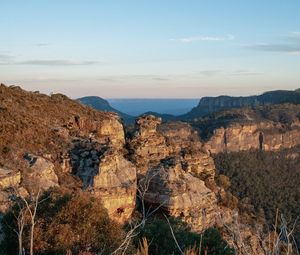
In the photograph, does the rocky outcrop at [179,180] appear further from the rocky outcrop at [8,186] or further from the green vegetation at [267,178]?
the green vegetation at [267,178]

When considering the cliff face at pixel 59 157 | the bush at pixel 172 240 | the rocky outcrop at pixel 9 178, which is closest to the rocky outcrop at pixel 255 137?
the cliff face at pixel 59 157

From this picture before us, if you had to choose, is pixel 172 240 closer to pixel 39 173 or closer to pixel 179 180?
pixel 39 173

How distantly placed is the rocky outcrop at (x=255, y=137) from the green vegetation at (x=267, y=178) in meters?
3.09

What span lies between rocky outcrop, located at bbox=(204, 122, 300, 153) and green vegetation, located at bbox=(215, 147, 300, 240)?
122 inches

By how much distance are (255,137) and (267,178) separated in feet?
117

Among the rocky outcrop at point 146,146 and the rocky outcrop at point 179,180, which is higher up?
the rocky outcrop at point 146,146

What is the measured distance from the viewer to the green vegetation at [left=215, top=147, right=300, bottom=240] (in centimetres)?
6276

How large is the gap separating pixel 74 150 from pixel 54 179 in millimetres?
4213

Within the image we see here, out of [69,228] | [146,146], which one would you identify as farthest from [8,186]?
[146,146]

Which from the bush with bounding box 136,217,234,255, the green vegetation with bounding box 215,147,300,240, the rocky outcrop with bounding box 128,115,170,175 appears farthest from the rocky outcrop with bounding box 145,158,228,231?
the green vegetation with bounding box 215,147,300,240

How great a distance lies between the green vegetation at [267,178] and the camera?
62.8m

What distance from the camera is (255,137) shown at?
119500mm

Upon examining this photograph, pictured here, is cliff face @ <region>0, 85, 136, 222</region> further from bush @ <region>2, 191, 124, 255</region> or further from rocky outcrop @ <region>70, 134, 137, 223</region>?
bush @ <region>2, 191, 124, 255</region>

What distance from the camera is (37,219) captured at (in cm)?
1211
